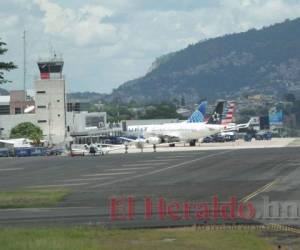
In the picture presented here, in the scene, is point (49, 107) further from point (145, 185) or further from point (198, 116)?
point (145, 185)

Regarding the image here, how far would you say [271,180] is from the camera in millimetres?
48594

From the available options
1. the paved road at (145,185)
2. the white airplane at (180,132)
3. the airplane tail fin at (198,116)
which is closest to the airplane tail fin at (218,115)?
the airplane tail fin at (198,116)

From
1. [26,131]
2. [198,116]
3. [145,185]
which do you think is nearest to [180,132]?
[198,116]

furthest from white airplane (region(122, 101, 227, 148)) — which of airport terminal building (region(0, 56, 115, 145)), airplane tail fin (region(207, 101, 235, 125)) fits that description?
airport terminal building (region(0, 56, 115, 145))

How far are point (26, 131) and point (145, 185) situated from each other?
12520 centimetres

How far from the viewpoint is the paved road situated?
31.6 meters

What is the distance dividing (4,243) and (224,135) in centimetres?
15784

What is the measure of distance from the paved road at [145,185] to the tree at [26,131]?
302ft

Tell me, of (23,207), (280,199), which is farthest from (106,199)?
(280,199)

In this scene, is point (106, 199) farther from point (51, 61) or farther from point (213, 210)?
point (51, 61)

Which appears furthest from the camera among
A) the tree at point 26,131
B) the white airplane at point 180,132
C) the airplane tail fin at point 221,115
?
the tree at point 26,131

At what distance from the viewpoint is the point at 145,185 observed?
49688 millimetres

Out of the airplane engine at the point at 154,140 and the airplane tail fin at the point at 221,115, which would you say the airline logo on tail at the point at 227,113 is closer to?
the airplane tail fin at the point at 221,115

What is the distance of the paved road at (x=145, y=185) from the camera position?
3158 cm
